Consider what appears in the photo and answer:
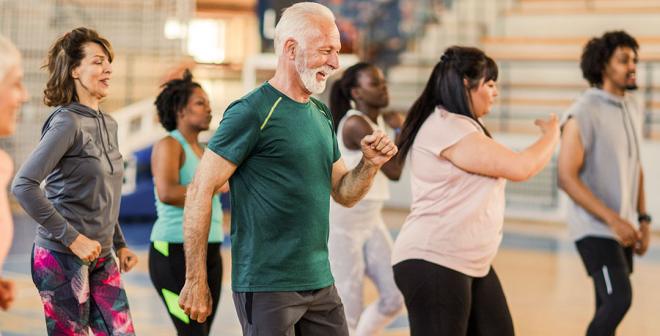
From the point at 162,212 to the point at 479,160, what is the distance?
1.58 m

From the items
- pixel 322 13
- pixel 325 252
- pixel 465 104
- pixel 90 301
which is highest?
pixel 322 13

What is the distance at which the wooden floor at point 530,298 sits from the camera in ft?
21.6

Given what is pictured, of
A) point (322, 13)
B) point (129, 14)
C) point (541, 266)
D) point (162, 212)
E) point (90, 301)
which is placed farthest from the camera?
point (129, 14)

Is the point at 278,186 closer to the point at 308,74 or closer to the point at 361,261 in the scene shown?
the point at 308,74

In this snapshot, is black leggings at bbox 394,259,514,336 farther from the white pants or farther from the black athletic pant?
the white pants

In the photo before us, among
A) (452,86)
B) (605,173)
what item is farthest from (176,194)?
(605,173)

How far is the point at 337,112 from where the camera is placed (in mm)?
5613

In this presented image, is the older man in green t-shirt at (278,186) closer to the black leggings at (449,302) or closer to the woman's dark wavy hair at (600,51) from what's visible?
the black leggings at (449,302)

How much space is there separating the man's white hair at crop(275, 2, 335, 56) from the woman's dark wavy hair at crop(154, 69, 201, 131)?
1.68 metres

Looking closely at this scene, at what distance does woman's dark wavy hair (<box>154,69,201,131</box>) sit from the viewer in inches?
193

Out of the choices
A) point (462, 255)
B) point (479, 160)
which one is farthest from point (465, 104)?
point (462, 255)

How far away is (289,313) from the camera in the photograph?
3199 millimetres

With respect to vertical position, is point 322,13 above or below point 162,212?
above

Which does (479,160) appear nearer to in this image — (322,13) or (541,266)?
(322,13)
